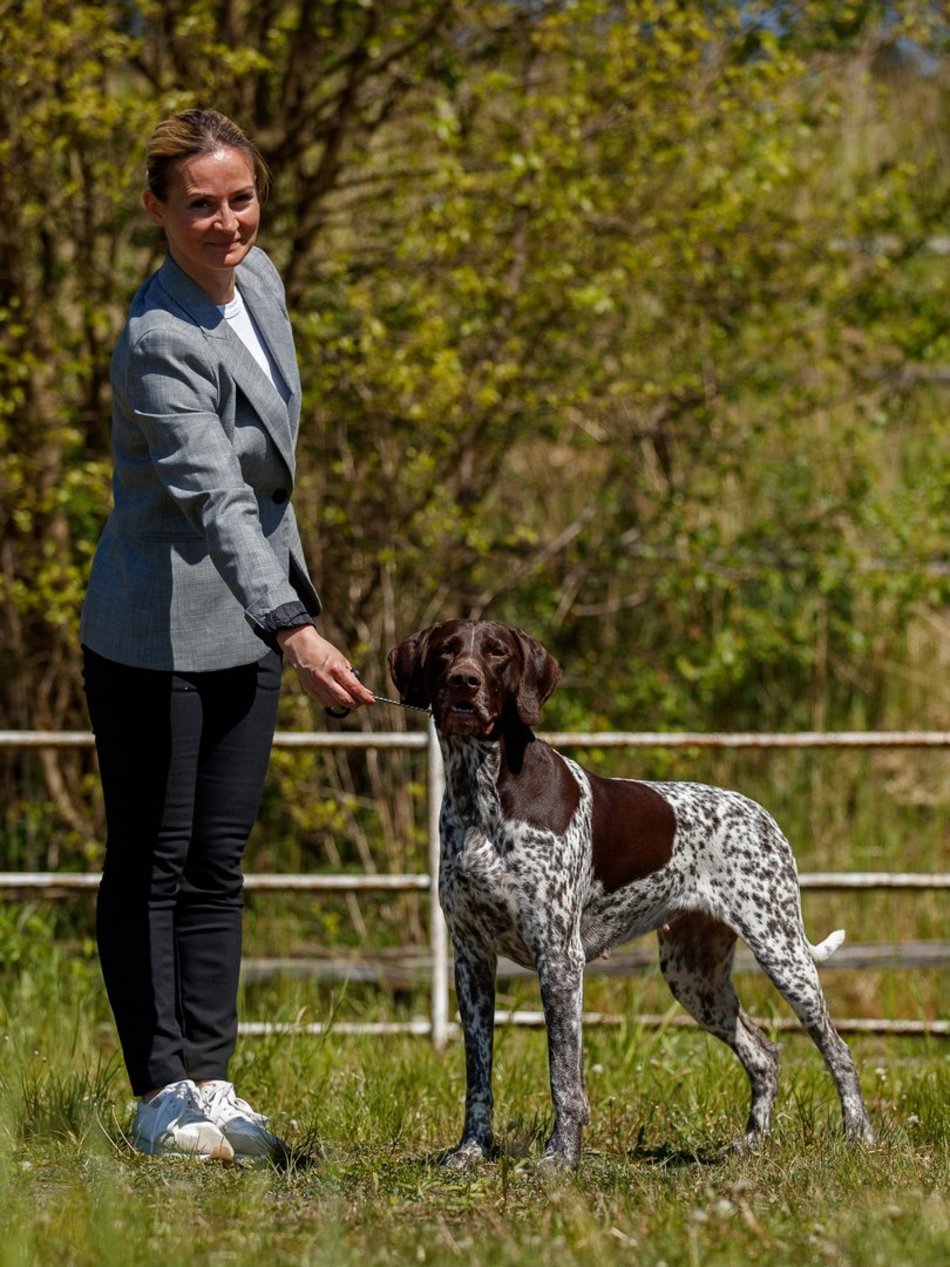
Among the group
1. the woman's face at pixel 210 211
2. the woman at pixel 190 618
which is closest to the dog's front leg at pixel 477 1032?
the woman at pixel 190 618

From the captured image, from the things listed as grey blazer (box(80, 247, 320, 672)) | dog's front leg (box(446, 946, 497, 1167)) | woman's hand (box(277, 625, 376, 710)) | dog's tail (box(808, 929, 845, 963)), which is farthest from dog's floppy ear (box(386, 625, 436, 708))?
dog's tail (box(808, 929, 845, 963))

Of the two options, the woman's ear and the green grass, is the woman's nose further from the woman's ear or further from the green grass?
the green grass

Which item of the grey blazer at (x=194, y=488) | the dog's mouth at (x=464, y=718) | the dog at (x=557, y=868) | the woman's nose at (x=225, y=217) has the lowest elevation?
the dog at (x=557, y=868)

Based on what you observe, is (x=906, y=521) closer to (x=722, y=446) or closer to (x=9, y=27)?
(x=722, y=446)

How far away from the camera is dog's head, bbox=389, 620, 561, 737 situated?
3.83 metres

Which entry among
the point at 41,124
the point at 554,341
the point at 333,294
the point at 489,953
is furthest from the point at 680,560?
the point at 489,953

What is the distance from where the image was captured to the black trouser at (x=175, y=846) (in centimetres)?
397

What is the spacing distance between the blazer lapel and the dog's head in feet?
1.74

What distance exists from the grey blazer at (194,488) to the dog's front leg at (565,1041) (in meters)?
0.98

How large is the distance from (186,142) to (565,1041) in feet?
7.09

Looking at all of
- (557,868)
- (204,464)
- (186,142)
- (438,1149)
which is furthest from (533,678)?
(186,142)

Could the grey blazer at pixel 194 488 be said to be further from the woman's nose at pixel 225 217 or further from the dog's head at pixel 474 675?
the dog's head at pixel 474 675

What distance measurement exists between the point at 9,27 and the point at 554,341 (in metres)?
2.68

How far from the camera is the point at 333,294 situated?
25.8 feet
